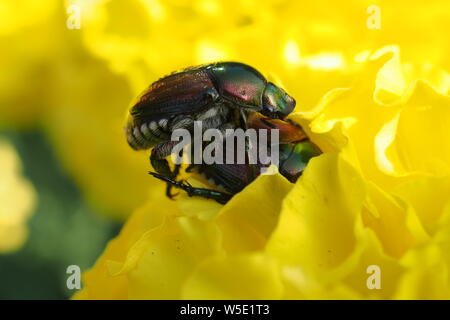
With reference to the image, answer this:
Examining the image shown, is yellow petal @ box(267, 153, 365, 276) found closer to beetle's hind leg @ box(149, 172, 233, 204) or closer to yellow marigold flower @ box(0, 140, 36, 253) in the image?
beetle's hind leg @ box(149, 172, 233, 204)

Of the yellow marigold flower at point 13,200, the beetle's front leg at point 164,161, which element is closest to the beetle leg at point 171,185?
the beetle's front leg at point 164,161

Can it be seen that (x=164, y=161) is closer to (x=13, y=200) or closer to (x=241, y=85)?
(x=241, y=85)

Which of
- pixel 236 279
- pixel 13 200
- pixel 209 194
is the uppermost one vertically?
pixel 13 200

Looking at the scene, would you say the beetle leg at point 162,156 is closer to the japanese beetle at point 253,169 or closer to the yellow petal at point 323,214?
the japanese beetle at point 253,169

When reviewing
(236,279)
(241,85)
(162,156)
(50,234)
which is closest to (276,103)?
(241,85)

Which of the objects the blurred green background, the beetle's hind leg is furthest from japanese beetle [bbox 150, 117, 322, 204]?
the blurred green background
